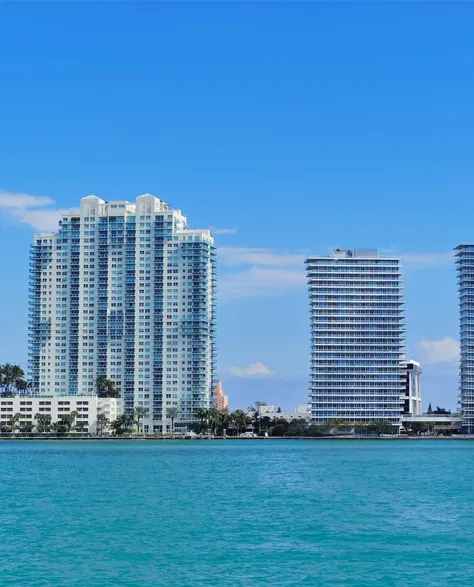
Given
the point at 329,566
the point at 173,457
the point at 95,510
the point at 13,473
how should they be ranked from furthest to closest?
the point at 173,457
the point at 13,473
the point at 95,510
the point at 329,566

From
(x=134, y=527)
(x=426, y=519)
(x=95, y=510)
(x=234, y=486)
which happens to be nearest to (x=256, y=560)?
(x=134, y=527)

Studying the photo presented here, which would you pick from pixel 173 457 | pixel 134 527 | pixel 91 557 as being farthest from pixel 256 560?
pixel 173 457

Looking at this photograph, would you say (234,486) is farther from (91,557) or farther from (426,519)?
(91,557)

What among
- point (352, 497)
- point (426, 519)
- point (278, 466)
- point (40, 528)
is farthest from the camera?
point (278, 466)

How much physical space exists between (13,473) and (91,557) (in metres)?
61.5

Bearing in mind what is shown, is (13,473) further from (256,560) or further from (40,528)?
(256,560)

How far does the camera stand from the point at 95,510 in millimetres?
64125

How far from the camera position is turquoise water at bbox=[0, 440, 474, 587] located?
1636 inches

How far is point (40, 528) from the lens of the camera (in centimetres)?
5494

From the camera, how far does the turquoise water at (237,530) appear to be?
41562mm

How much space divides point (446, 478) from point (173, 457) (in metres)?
56.2

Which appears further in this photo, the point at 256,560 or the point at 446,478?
the point at 446,478

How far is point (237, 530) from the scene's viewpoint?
53.7 m

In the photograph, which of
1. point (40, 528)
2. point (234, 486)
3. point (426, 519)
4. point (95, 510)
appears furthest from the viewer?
point (234, 486)
